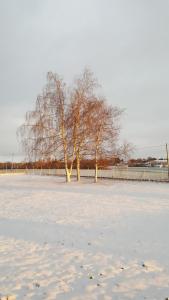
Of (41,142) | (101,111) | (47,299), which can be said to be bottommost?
(47,299)

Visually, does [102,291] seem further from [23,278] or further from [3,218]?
[3,218]

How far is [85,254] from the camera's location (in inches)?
250

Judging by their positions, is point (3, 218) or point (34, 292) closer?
point (34, 292)

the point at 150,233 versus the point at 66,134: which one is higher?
the point at 66,134

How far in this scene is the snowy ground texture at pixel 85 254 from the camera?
4628 mm

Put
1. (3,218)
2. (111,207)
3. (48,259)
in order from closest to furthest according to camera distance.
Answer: (48,259) → (3,218) → (111,207)

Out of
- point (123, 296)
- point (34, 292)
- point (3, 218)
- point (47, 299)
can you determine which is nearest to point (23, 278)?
point (34, 292)

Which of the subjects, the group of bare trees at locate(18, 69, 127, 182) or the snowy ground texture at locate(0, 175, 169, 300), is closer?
the snowy ground texture at locate(0, 175, 169, 300)

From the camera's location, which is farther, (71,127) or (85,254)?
(71,127)

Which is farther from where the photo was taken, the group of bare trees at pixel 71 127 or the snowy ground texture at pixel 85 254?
the group of bare trees at pixel 71 127

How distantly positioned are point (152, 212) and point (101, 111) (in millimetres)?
15374

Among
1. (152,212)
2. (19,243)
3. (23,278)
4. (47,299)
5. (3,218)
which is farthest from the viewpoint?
(152,212)

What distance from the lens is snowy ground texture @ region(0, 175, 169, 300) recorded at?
4628 millimetres

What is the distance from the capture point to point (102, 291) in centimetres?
454
